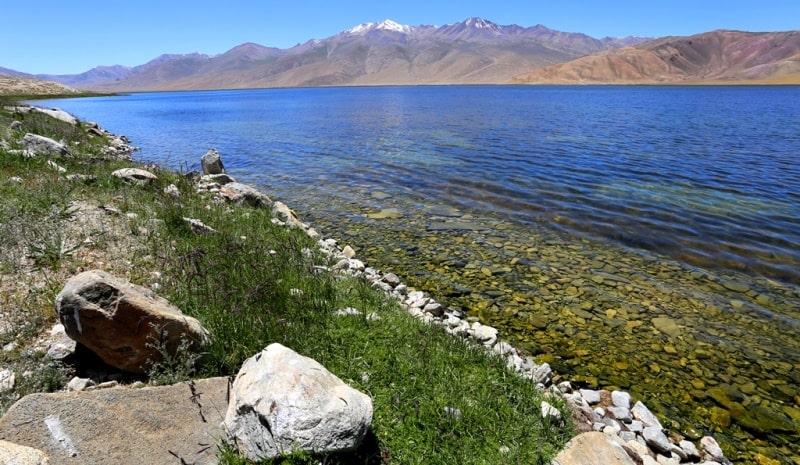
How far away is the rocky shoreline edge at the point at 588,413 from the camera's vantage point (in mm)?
4883

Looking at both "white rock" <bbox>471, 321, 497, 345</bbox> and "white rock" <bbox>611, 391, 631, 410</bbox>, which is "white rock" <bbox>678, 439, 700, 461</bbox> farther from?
"white rock" <bbox>471, 321, 497, 345</bbox>

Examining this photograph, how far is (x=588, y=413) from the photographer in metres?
6.21

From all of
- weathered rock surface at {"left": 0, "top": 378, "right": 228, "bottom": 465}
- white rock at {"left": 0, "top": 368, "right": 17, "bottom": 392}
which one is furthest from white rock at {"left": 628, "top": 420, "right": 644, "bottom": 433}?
white rock at {"left": 0, "top": 368, "right": 17, "bottom": 392}

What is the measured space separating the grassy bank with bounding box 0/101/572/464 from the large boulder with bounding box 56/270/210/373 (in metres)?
0.34

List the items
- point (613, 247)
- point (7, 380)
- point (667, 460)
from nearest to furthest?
point (7, 380) → point (667, 460) → point (613, 247)

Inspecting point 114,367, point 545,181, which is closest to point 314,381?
point 114,367

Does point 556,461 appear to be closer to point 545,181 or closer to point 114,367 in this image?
point 114,367

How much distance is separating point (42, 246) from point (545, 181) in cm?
2034

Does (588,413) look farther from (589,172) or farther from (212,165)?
(589,172)

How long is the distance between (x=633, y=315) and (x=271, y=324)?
8.22m

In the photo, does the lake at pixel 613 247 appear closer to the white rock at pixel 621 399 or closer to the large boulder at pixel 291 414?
the white rock at pixel 621 399

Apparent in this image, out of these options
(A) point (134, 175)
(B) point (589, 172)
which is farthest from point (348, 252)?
(B) point (589, 172)

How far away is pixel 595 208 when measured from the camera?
17.1 m

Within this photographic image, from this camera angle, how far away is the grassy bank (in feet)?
15.5
